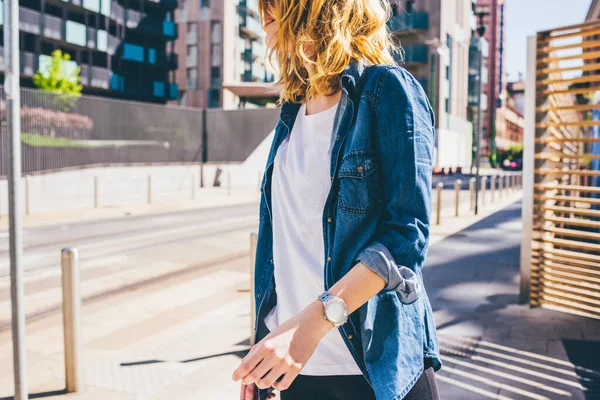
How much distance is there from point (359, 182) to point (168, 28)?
52.1 m

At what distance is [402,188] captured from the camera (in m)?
1.34

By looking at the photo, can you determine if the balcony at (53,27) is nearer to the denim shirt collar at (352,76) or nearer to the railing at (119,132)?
the railing at (119,132)

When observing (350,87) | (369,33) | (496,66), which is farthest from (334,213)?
(496,66)

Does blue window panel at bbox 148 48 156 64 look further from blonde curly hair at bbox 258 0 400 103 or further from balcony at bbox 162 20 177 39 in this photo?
blonde curly hair at bbox 258 0 400 103

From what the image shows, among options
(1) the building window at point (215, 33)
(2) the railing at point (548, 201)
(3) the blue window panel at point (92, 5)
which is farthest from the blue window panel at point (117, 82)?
(2) the railing at point (548, 201)

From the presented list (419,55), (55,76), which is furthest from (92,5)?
(419,55)

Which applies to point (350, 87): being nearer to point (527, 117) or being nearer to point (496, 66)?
point (527, 117)

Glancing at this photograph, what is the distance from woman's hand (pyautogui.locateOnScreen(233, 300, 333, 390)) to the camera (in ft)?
3.89

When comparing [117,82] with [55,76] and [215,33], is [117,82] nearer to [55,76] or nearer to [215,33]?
[55,76]

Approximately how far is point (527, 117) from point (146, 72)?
1874 inches

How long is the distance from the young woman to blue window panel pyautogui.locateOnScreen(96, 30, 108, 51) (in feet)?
148

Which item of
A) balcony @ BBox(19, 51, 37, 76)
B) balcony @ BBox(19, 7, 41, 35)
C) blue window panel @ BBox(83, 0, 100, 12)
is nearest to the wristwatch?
balcony @ BBox(19, 7, 41, 35)

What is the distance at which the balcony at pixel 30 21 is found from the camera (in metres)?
36.8

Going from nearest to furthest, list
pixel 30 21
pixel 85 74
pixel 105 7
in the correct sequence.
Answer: pixel 30 21
pixel 105 7
pixel 85 74
